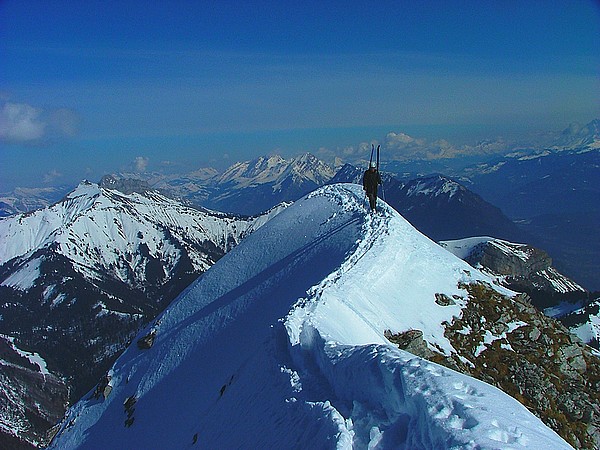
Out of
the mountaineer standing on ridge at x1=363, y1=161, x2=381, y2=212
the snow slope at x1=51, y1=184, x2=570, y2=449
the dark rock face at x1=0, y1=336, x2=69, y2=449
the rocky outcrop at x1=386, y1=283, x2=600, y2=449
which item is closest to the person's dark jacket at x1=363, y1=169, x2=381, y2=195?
the mountaineer standing on ridge at x1=363, y1=161, x2=381, y2=212

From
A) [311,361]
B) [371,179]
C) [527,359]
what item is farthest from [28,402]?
[527,359]

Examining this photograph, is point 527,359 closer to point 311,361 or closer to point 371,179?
point 311,361

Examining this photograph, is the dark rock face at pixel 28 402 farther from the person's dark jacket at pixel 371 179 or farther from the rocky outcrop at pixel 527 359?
the rocky outcrop at pixel 527 359

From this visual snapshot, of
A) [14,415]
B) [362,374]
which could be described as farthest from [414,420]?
[14,415]

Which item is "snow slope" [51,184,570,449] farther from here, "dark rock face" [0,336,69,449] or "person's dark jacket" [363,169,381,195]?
"dark rock face" [0,336,69,449]

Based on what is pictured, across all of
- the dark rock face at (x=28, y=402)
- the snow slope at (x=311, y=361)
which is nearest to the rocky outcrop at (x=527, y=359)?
the snow slope at (x=311, y=361)
